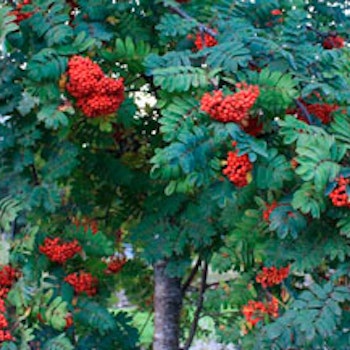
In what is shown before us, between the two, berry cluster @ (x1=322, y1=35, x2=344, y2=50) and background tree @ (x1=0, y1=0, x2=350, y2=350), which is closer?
background tree @ (x1=0, y1=0, x2=350, y2=350)

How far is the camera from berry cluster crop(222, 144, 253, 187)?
5.32 feet

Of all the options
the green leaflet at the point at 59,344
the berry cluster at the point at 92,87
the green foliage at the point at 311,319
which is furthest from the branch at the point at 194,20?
the green leaflet at the point at 59,344

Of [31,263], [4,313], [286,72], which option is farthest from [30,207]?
[286,72]

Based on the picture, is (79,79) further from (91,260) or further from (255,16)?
(91,260)

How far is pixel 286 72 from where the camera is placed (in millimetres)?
1834

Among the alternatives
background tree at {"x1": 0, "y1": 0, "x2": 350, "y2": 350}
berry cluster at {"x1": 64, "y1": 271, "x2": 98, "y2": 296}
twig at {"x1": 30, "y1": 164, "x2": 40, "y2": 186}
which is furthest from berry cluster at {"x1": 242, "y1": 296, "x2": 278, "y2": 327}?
twig at {"x1": 30, "y1": 164, "x2": 40, "y2": 186}

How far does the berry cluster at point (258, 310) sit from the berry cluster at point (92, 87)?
737 millimetres

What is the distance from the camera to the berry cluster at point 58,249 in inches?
85.3

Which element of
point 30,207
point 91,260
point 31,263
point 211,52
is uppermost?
point 211,52

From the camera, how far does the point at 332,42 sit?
230 centimetres

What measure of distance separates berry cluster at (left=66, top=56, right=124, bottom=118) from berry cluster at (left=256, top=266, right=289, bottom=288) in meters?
0.66

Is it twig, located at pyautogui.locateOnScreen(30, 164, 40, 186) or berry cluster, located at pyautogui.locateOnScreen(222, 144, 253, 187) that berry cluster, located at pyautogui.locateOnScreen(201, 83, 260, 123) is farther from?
twig, located at pyautogui.locateOnScreen(30, 164, 40, 186)

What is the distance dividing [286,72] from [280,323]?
2.00ft

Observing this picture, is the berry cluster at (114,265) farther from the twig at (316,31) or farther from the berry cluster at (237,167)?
the berry cluster at (237,167)
